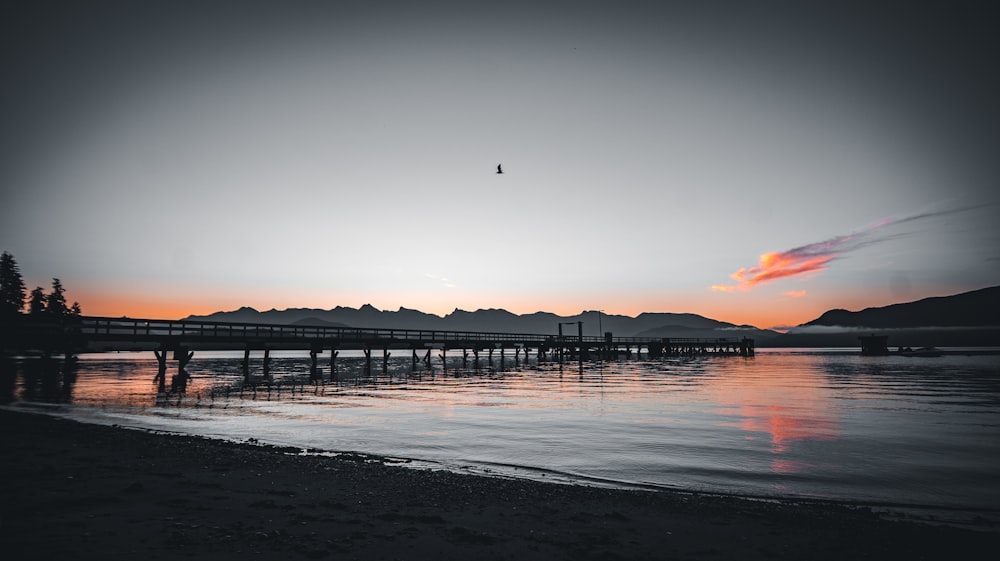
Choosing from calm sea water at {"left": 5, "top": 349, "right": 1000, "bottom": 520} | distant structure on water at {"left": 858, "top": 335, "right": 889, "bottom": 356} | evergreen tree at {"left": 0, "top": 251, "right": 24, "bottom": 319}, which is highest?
evergreen tree at {"left": 0, "top": 251, "right": 24, "bottom": 319}

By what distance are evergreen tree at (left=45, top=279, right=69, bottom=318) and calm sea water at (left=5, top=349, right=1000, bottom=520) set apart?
69.2 metres

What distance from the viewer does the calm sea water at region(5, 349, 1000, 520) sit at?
11188 millimetres

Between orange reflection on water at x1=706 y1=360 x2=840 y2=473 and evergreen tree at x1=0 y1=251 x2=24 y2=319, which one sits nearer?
orange reflection on water at x1=706 y1=360 x2=840 y2=473

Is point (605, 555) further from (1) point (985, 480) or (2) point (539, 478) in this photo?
(1) point (985, 480)

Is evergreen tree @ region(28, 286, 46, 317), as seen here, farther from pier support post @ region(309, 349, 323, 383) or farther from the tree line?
pier support post @ region(309, 349, 323, 383)

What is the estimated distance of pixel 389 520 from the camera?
7477 millimetres

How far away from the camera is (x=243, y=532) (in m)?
6.79

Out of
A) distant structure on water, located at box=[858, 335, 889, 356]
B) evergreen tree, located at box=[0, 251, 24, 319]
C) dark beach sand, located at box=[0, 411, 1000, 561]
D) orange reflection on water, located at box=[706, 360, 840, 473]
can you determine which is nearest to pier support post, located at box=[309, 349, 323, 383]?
orange reflection on water, located at box=[706, 360, 840, 473]

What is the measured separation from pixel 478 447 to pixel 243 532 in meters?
8.50

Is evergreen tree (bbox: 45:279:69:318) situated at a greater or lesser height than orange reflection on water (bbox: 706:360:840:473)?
greater

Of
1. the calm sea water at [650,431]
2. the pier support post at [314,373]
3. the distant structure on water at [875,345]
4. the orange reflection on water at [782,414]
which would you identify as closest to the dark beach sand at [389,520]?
the calm sea water at [650,431]

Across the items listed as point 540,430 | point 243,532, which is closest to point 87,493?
point 243,532

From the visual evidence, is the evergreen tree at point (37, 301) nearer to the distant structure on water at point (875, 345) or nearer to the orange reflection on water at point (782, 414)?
the orange reflection on water at point (782, 414)

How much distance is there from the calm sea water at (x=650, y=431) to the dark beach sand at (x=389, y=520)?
2.07 meters
